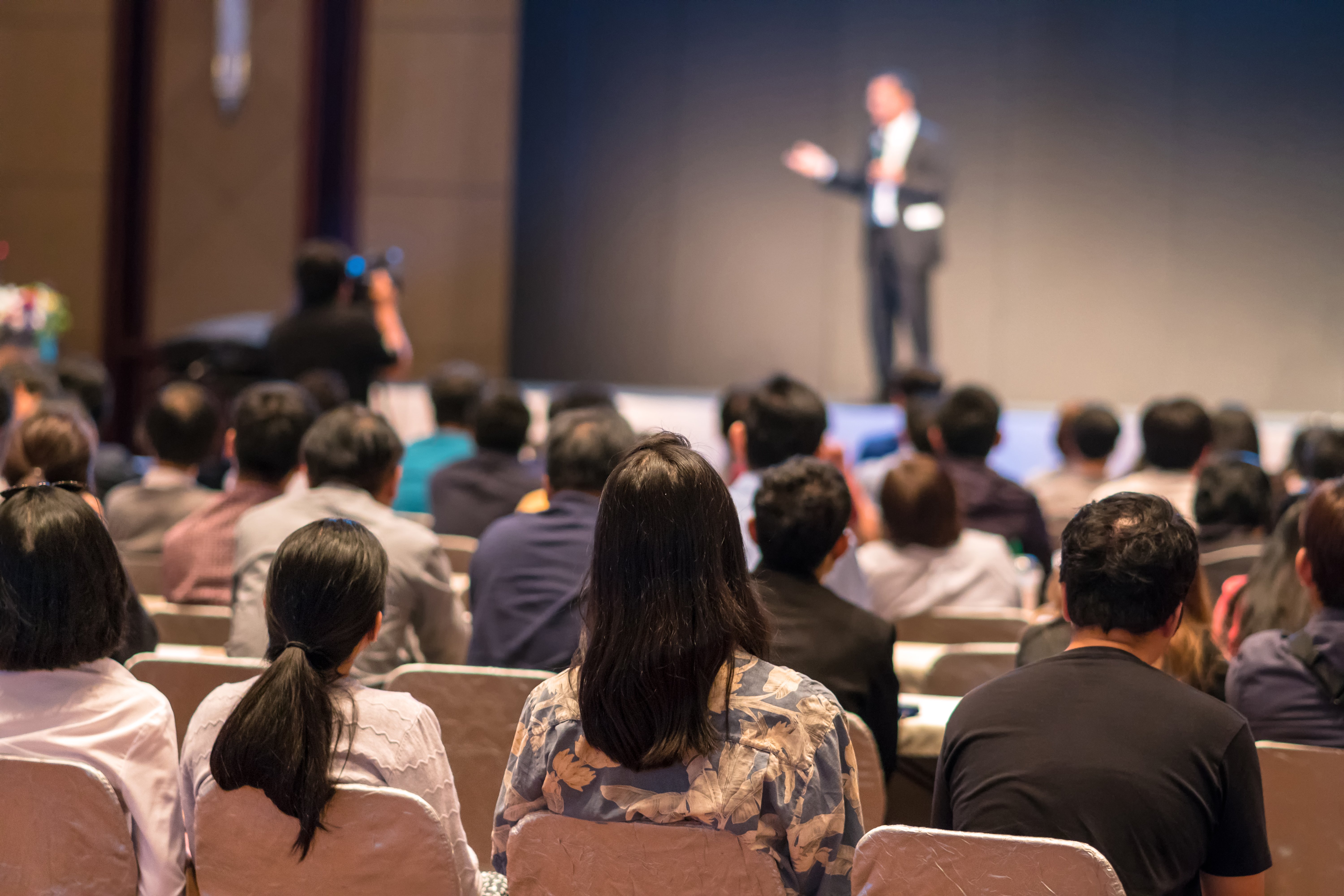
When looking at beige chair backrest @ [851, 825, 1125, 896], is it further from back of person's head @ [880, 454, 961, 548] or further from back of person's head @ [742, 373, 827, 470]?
back of person's head @ [742, 373, 827, 470]

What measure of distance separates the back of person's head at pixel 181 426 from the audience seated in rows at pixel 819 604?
6.39ft

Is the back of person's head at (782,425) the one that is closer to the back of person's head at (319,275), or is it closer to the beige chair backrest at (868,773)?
the beige chair backrest at (868,773)

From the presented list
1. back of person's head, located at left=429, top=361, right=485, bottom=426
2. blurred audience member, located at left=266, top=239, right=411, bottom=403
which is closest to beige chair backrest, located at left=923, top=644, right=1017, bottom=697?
back of person's head, located at left=429, top=361, right=485, bottom=426

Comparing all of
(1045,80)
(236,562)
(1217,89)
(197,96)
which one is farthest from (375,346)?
(1217,89)

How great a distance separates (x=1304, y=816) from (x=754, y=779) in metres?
0.98

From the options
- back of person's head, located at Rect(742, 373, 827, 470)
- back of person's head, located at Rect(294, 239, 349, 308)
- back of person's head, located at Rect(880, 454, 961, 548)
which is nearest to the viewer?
back of person's head, located at Rect(880, 454, 961, 548)

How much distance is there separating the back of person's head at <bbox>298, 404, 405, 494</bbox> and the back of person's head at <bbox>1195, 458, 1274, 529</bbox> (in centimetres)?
217

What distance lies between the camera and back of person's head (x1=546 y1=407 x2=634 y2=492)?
286 cm

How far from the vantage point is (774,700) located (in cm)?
160

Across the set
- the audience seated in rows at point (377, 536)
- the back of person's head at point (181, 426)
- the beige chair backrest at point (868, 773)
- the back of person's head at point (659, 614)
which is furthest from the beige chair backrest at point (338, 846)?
the back of person's head at point (181, 426)

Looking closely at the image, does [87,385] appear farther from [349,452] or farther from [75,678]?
[75,678]

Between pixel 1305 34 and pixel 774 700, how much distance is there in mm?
9001

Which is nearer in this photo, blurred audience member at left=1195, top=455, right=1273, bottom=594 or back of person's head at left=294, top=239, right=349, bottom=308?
blurred audience member at left=1195, top=455, right=1273, bottom=594

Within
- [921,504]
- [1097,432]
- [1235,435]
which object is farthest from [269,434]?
[1235,435]
